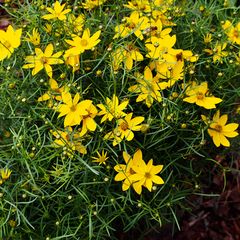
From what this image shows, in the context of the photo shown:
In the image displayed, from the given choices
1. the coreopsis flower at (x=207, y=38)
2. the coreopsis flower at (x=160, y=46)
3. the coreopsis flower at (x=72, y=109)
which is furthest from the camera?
the coreopsis flower at (x=207, y=38)

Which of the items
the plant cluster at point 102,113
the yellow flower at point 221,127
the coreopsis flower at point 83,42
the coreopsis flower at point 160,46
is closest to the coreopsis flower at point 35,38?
the plant cluster at point 102,113

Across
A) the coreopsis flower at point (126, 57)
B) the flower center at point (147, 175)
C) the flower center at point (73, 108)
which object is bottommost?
the flower center at point (147, 175)

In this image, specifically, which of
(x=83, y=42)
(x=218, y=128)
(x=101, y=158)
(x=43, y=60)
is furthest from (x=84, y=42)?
(x=218, y=128)

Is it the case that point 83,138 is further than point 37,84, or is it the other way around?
point 37,84

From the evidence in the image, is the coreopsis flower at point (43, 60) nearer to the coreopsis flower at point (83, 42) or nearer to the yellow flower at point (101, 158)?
the coreopsis flower at point (83, 42)

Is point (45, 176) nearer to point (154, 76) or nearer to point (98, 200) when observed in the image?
point (98, 200)

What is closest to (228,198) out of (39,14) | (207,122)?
(207,122)

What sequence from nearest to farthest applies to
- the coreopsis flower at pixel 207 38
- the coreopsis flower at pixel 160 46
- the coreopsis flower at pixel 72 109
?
1. the coreopsis flower at pixel 72 109
2. the coreopsis flower at pixel 160 46
3. the coreopsis flower at pixel 207 38
